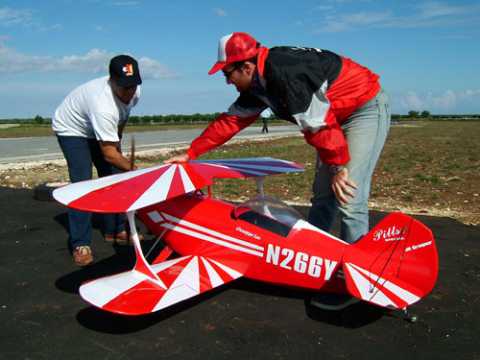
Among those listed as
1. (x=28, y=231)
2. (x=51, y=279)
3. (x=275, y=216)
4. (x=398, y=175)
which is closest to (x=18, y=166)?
(x=28, y=231)

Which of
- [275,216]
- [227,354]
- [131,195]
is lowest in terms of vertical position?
[227,354]

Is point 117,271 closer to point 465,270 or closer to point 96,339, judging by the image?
point 96,339

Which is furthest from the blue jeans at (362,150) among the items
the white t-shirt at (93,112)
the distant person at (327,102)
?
the white t-shirt at (93,112)

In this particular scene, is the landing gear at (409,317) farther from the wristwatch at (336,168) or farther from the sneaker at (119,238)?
the sneaker at (119,238)

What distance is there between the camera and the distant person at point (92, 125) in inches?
193

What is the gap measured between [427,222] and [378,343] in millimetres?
4035

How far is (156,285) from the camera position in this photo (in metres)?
3.81

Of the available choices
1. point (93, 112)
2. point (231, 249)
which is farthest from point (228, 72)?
point (93, 112)

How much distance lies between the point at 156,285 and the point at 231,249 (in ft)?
2.66

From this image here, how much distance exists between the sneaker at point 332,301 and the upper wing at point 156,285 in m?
→ 0.77

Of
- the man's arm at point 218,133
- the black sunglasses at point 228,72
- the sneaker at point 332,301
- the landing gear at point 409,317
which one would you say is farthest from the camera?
the man's arm at point 218,133

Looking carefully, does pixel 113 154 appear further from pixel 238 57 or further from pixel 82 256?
pixel 238 57

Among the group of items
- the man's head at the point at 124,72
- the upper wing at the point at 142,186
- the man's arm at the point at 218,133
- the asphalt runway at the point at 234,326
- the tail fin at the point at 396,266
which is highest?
the man's head at the point at 124,72

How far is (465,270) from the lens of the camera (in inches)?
199
